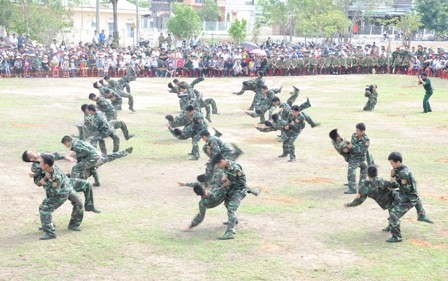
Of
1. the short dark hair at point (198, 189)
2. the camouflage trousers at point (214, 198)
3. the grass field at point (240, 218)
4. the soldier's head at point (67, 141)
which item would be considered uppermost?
the soldier's head at point (67, 141)

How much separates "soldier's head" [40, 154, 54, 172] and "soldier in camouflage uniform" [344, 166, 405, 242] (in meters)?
5.16

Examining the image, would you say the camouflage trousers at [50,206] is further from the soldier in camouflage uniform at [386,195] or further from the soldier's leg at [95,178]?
the soldier in camouflage uniform at [386,195]

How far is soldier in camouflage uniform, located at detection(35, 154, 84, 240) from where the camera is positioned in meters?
11.6

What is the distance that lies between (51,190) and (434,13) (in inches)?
2461

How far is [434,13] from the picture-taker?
68.2 m

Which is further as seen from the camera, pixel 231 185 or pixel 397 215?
pixel 231 185

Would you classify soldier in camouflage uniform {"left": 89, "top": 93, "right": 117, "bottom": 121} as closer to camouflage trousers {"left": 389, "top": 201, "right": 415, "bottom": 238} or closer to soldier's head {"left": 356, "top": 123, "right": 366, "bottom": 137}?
soldier's head {"left": 356, "top": 123, "right": 366, "bottom": 137}

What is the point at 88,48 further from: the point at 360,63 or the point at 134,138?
the point at 134,138

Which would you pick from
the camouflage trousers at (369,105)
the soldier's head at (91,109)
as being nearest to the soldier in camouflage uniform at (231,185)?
→ the soldier's head at (91,109)

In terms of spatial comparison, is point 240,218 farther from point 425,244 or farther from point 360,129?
point 360,129

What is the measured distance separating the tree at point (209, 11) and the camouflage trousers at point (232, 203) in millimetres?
65418

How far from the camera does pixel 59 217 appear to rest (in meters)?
13.2

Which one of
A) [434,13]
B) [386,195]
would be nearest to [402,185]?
[386,195]

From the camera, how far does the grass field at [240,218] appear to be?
417 inches
